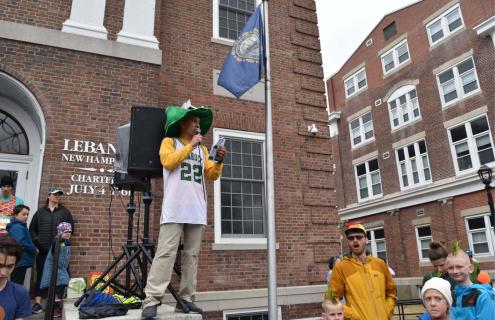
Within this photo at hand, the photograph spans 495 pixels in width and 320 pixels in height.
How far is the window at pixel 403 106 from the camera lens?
22.2 meters

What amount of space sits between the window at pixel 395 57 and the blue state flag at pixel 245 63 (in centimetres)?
1935

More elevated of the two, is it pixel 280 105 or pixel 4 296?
pixel 280 105

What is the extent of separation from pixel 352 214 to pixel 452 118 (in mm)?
8976

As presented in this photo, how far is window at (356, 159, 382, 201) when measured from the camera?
2423 cm

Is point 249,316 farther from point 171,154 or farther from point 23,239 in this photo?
point 171,154

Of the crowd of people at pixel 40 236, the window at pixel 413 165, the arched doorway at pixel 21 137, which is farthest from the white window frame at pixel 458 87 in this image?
the crowd of people at pixel 40 236

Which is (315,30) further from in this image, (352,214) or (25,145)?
(352,214)

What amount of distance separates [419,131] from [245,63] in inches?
705

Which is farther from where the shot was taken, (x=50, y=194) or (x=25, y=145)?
(x=25, y=145)

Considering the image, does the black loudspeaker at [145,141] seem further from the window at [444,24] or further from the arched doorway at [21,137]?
the window at [444,24]

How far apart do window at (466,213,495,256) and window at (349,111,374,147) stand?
28.7 feet

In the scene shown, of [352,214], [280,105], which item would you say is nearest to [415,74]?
[352,214]

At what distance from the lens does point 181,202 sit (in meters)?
3.89

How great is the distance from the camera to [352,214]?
25.4 m
